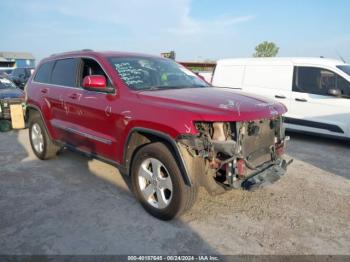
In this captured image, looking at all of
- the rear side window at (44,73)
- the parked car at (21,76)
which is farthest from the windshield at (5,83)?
the parked car at (21,76)

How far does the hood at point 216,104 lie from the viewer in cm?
312

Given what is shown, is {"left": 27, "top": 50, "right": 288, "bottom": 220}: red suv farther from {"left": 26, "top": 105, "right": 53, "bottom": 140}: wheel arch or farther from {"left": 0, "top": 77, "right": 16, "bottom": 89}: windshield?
{"left": 0, "top": 77, "right": 16, "bottom": 89}: windshield

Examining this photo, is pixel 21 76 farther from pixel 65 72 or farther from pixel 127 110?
pixel 127 110

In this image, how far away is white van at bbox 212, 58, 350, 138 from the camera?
6816 mm

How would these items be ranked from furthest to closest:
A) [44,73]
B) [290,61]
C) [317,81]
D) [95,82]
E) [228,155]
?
1. [290,61]
2. [317,81]
3. [44,73]
4. [95,82]
5. [228,155]

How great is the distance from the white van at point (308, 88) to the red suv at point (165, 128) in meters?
3.48

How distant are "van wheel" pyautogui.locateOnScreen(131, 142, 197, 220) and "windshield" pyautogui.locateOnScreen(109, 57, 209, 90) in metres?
0.92

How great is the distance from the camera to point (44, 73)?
5.66 m

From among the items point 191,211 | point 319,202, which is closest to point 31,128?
point 191,211

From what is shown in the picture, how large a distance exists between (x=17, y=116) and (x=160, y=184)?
21.9ft

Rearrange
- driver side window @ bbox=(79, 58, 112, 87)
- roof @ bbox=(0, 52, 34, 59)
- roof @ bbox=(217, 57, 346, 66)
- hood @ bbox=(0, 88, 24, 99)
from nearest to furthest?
driver side window @ bbox=(79, 58, 112, 87) → roof @ bbox=(217, 57, 346, 66) → hood @ bbox=(0, 88, 24, 99) → roof @ bbox=(0, 52, 34, 59)

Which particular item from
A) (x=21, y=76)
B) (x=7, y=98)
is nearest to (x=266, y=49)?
(x=21, y=76)

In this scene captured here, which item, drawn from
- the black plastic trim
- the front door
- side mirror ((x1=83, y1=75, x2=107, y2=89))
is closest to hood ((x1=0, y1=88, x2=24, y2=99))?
the front door

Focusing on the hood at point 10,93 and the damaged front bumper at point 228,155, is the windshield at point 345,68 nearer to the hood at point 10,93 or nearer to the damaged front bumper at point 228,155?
the damaged front bumper at point 228,155
